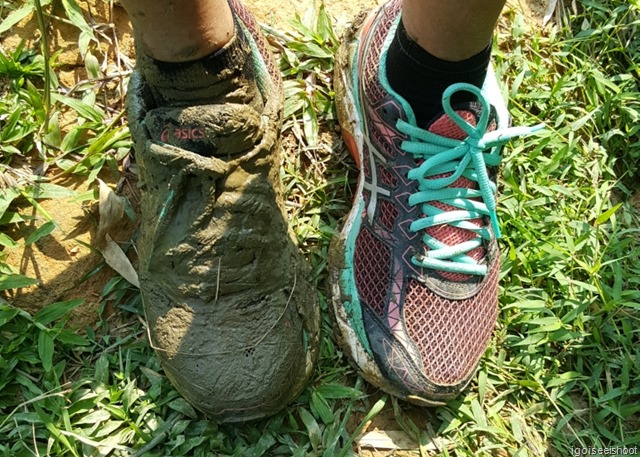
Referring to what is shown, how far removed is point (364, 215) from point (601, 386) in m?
0.72

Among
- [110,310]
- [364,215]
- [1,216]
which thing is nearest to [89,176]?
[1,216]

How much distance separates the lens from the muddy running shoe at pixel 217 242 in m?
1.19

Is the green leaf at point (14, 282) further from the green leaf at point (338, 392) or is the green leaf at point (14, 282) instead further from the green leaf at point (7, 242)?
the green leaf at point (338, 392)

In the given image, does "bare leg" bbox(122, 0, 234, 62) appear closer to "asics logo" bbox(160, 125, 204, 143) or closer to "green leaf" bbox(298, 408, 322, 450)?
"asics logo" bbox(160, 125, 204, 143)

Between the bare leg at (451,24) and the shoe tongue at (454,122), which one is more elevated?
the bare leg at (451,24)

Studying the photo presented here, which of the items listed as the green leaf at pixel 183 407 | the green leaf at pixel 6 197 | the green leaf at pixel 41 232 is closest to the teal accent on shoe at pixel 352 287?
the green leaf at pixel 183 407

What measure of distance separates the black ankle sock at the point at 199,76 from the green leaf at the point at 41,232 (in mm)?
513

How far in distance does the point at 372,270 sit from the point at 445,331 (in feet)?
0.70

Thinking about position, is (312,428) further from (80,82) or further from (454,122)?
(80,82)

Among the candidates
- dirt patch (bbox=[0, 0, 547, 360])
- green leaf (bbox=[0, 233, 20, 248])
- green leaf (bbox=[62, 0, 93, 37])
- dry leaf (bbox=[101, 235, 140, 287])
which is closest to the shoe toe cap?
dry leaf (bbox=[101, 235, 140, 287])

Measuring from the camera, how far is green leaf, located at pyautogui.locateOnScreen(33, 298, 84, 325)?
1479mm

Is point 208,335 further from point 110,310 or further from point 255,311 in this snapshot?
point 110,310

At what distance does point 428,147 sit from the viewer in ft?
4.64

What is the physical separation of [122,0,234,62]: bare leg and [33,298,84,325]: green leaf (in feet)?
2.20
